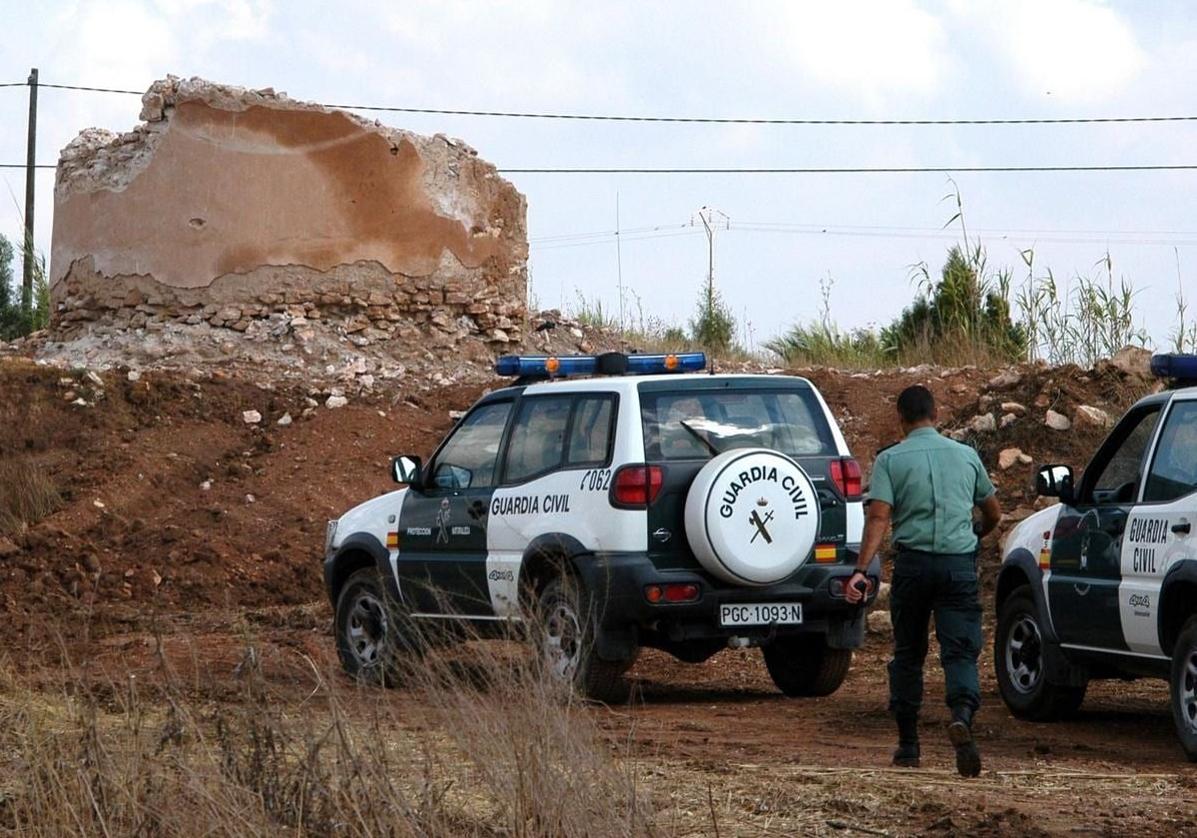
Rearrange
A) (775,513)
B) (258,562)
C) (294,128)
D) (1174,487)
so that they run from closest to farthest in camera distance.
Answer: (1174,487) < (775,513) < (258,562) < (294,128)

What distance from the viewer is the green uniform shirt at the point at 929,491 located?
7816 millimetres

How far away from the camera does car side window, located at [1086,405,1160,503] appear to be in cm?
895

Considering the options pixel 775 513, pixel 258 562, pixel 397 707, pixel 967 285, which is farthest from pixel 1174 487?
pixel 967 285

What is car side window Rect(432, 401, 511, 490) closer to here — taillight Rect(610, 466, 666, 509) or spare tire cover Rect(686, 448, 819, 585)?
taillight Rect(610, 466, 666, 509)

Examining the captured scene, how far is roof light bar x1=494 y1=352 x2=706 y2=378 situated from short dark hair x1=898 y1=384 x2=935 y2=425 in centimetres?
310

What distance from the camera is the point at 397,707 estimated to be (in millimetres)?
6906

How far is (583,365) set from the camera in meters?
11.2

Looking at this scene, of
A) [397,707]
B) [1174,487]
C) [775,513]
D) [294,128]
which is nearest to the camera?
[397,707]

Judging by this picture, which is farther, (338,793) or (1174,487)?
(1174,487)

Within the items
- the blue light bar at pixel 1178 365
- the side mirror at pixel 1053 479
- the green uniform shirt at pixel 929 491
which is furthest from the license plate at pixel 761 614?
the blue light bar at pixel 1178 365

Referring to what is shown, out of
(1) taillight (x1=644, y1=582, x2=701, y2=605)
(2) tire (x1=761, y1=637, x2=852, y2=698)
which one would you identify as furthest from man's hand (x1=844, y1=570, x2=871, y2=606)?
(2) tire (x1=761, y1=637, x2=852, y2=698)

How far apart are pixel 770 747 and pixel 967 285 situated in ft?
50.7

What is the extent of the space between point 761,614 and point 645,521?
81cm

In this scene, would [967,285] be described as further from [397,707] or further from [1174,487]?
[397,707]
